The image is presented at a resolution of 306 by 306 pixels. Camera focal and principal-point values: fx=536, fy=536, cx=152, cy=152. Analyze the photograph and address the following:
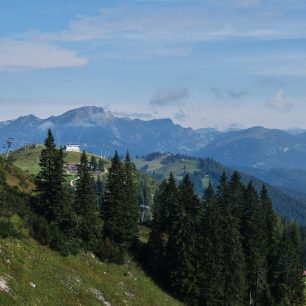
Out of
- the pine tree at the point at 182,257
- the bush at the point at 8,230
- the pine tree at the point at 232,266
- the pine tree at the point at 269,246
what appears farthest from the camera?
the pine tree at the point at 269,246

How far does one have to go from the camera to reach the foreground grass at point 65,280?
163ft

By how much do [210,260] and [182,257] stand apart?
4445mm

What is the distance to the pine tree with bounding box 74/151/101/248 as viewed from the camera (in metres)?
73.8

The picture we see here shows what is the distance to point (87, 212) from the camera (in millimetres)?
74188

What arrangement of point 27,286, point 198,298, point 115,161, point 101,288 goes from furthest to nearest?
point 115,161 → point 198,298 → point 101,288 → point 27,286

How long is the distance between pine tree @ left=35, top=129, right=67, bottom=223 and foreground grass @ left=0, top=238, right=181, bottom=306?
6894 millimetres

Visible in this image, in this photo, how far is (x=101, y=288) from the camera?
63625 mm

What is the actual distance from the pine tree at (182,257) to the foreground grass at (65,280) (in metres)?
2.42

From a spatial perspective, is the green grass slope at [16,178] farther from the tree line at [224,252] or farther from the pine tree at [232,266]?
the pine tree at [232,266]

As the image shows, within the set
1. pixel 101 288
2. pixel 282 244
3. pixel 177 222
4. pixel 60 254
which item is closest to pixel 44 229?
pixel 60 254

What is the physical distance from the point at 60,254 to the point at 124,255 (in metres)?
14.8

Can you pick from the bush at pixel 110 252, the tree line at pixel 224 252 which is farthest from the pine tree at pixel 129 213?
the bush at pixel 110 252

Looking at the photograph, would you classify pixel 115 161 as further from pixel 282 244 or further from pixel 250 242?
pixel 282 244

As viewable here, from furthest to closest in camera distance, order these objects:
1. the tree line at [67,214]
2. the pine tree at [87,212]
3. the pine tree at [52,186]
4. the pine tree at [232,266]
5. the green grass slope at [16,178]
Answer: the green grass slope at [16,178], the pine tree at [232,266], the pine tree at [87,212], the pine tree at [52,186], the tree line at [67,214]
